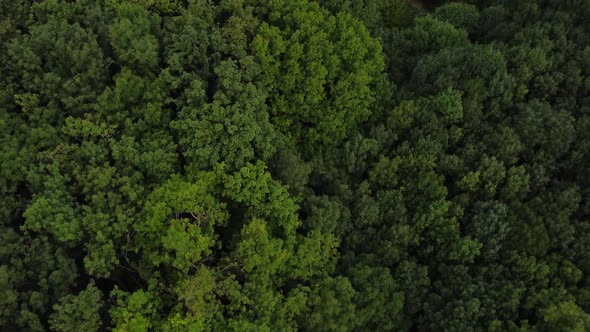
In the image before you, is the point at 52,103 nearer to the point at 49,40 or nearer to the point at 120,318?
the point at 49,40

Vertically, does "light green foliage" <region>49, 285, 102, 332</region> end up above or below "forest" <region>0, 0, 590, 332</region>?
below

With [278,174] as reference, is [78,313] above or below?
below

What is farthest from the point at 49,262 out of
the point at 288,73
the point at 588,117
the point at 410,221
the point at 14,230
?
the point at 588,117

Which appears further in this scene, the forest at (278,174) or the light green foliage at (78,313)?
the forest at (278,174)

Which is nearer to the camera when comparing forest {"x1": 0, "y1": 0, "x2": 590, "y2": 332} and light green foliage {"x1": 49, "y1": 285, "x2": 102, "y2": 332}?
light green foliage {"x1": 49, "y1": 285, "x2": 102, "y2": 332}

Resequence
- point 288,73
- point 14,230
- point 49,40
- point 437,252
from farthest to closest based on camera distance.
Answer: point 288,73
point 437,252
point 49,40
point 14,230

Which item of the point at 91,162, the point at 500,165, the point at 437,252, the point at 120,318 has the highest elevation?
the point at 500,165

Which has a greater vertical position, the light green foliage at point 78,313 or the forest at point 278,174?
the forest at point 278,174

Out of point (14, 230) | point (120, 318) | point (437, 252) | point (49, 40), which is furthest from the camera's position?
point (437, 252)
